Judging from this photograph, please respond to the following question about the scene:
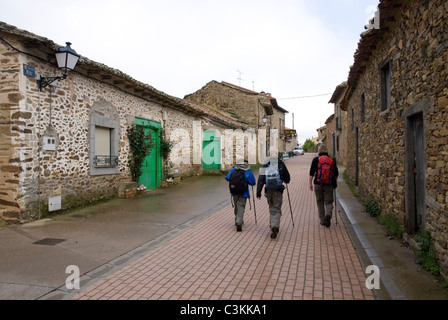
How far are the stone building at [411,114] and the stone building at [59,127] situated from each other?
22.1 ft

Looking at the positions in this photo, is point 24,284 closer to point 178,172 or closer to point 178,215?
point 178,215

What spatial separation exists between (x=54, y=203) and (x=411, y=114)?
7.43 m

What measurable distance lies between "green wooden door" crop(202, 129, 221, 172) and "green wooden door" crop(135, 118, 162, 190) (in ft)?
15.3

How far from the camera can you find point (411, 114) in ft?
15.7

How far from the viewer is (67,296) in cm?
332

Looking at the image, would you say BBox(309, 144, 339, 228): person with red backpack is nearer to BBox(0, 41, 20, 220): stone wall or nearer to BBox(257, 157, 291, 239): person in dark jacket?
BBox(257, 157, 291, 239): person in dark jacket

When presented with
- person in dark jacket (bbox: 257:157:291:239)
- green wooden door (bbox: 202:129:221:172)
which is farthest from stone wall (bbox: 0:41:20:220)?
green wooden door (bbox: 202:129:221:172)

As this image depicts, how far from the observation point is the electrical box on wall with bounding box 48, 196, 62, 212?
702cm

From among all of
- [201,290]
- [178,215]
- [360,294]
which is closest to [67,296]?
[201,290]

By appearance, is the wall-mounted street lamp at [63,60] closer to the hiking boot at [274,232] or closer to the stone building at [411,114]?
the hiking boot at [274,232]

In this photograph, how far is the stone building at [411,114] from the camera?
3.71 metres

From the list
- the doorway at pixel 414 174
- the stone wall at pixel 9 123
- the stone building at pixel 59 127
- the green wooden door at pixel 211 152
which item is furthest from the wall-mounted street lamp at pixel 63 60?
the green wooden door at pixel 211 152

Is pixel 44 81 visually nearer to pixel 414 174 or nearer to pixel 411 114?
pixel 411 114
